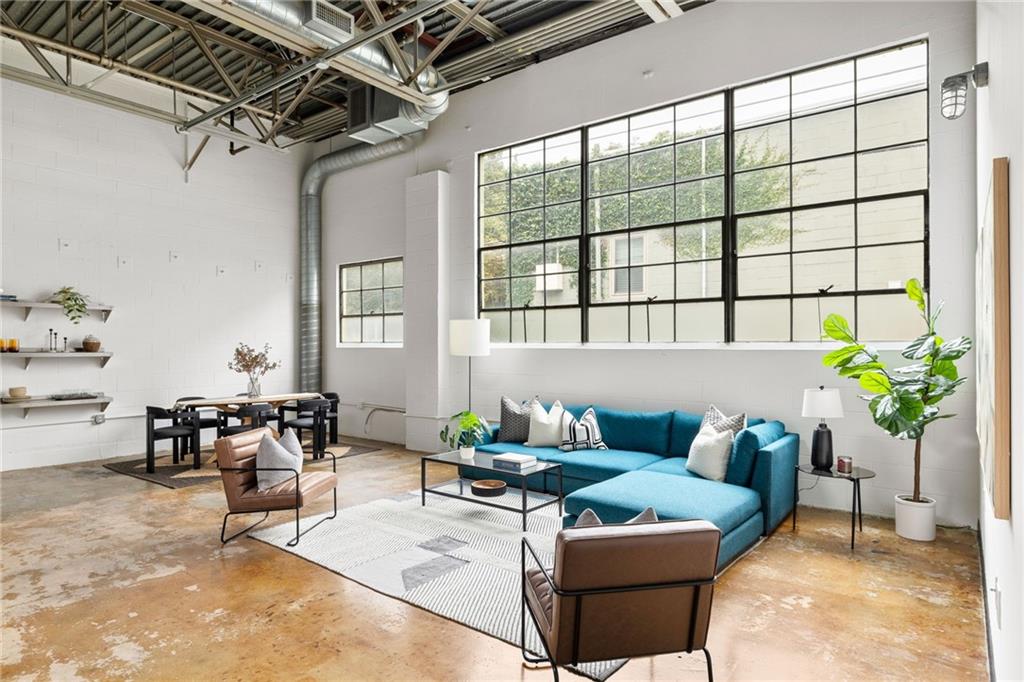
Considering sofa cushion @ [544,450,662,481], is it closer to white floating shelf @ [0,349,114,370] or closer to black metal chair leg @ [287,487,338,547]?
black metal chair leg @ [287,487,338,547]

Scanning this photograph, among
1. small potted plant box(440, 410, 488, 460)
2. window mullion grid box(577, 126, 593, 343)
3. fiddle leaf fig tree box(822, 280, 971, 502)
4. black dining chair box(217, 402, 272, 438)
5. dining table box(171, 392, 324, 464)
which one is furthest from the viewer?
dining table box(171, 392, 324, 464)

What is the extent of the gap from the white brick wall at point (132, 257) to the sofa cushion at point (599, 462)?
576 cm

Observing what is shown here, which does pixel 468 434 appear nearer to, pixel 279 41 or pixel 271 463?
pixel 271 463

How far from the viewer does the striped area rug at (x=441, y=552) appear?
10.5ft

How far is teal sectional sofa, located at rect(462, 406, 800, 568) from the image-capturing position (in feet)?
12.4

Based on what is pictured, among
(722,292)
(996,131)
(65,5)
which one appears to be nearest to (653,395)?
(722,292)

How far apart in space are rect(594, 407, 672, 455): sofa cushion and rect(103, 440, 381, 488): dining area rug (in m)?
3.18

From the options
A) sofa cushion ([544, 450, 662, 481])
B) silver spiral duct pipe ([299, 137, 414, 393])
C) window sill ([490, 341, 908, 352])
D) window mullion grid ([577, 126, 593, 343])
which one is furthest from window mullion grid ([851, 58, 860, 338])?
silver spiral duct pipe ([299, 137, 414, 393])

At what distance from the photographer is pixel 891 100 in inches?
191

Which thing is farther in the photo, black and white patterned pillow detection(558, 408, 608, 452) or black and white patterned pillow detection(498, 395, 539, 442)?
black and white patterned pillow detection(498, 395, 539, 442)

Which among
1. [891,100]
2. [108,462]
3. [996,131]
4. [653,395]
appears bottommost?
[108,462]

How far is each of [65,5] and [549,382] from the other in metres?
6.31

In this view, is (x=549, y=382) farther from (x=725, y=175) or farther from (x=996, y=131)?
(x=996, y=131)

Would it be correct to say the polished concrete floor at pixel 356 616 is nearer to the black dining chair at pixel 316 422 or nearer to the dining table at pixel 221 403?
the dining table at pixel 221 403
